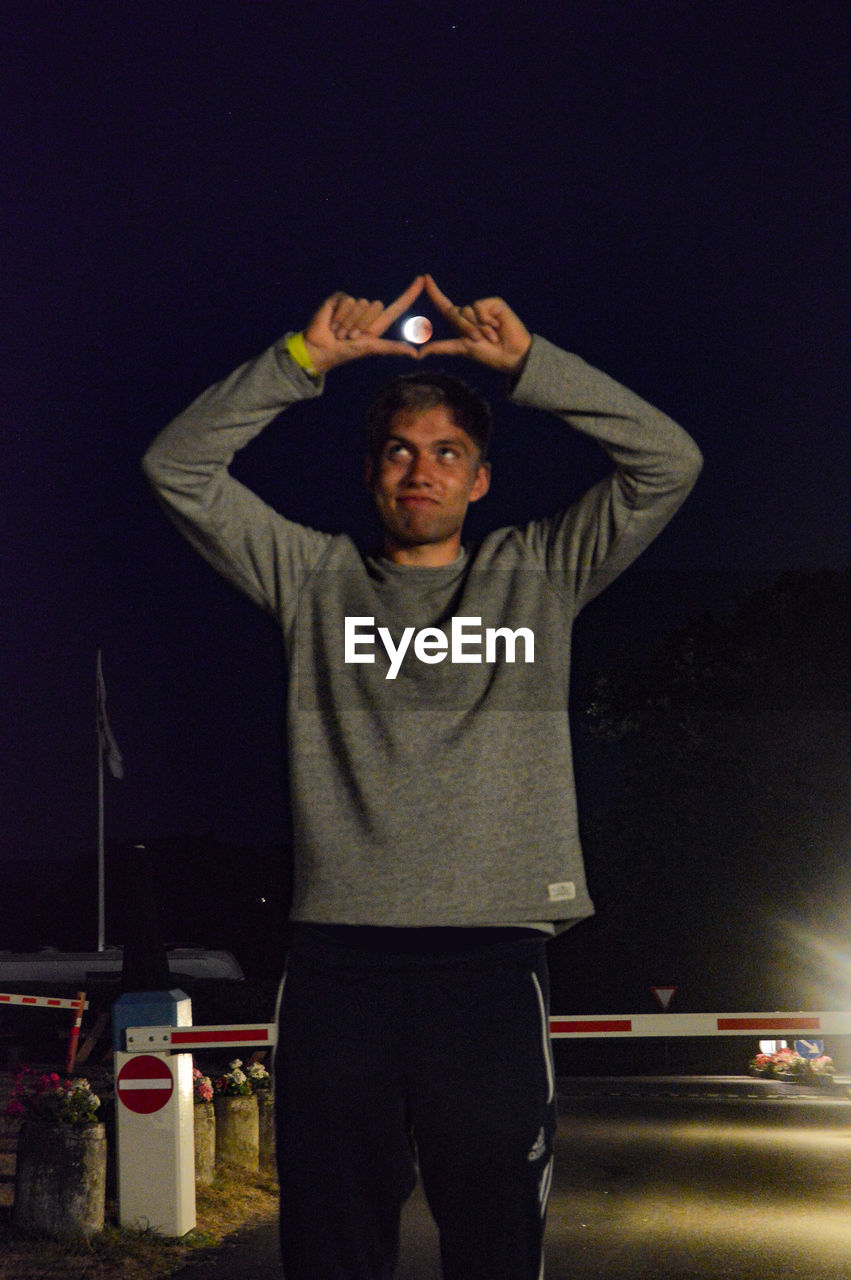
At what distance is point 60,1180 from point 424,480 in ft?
24.4

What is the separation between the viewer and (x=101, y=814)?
38625 mm

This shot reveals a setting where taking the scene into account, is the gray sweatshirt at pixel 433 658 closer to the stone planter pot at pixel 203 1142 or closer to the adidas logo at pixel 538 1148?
→ the adidas logo at pixel 538 1148

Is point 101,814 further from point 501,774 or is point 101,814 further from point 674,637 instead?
point 501,774

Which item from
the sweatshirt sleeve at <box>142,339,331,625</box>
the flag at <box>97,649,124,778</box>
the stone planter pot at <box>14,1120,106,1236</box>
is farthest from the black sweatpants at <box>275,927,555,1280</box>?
the flag at <box>97,649,124,778</box>

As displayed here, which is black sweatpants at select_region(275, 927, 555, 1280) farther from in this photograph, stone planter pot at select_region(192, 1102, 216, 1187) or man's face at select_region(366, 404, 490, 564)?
stone planter pot at select_region(192, 1102, 216, 1187)

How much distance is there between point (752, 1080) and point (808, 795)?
33.4 ft

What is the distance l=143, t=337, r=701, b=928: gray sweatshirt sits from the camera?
9.37 feet

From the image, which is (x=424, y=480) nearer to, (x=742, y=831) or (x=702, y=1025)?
(x=702, y=1025)

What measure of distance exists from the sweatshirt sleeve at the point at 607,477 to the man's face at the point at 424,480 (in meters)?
0.15

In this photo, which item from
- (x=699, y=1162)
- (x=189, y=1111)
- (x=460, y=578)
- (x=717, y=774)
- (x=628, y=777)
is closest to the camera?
(x=460, y=578)

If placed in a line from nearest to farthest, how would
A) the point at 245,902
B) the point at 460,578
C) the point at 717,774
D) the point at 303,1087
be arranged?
1. the point at 303,1087
2. the point at 460,578
3. the point at 717,774
4. the point at 245,902

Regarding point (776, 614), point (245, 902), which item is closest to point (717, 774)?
point (776, 614)

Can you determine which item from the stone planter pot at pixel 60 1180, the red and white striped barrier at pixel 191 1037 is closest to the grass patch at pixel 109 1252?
the stone planter pot at pixel 60 1180

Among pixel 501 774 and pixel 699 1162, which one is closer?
pixel 501 774
